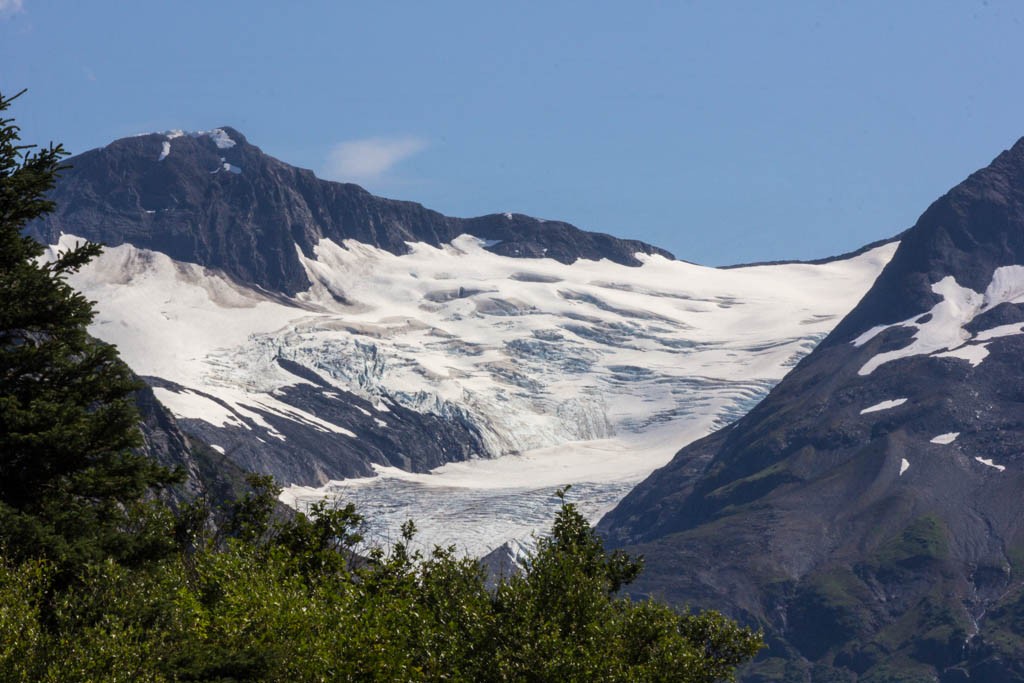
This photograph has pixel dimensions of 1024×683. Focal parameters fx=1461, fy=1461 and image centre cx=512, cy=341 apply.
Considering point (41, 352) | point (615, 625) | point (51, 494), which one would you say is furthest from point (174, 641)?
point (615, 625)

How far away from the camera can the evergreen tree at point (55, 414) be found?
1791 inches

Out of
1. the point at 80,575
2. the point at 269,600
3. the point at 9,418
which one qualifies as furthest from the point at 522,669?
the point at 9,418

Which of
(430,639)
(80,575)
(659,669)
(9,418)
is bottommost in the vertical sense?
(659,669)

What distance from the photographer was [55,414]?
150 feet

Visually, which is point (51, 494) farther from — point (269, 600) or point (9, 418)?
point (269, 600)

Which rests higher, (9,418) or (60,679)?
(9,418)

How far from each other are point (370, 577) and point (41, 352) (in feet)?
54.5

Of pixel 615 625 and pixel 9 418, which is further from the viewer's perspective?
pixel 615 625

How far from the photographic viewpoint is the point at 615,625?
56.0 m

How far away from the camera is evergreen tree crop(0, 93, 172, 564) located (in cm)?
4550

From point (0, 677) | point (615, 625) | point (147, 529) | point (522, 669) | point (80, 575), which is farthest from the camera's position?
point (615, 625)

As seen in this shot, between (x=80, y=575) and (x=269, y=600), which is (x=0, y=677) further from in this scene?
(x=269, y=600)

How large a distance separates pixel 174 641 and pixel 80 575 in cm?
346

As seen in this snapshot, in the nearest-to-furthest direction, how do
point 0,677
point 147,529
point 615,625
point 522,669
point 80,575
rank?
point 0,677
point 80,575
point 522,669
point 147,529
point 615,625
